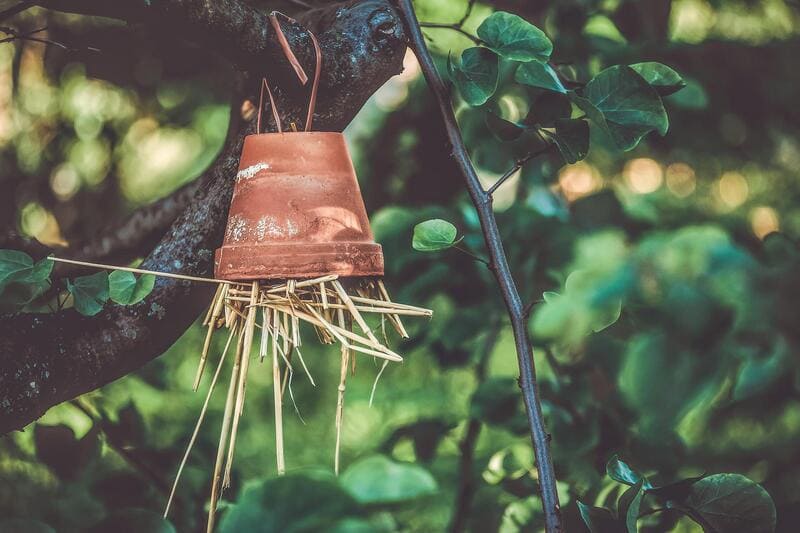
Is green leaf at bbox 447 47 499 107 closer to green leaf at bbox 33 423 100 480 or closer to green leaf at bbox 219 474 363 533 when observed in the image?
green leaf at bbox 219 474 363 533

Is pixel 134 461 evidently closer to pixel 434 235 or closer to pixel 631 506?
pixel 434 235

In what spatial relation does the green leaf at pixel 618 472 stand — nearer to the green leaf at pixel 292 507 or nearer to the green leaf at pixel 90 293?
the green leaf at pixel 292 507

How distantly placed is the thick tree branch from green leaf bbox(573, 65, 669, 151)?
219mm

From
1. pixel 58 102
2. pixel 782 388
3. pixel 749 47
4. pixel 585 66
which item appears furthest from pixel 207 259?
pixel 749 47

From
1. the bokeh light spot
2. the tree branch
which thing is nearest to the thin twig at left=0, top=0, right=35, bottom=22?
the tree branch

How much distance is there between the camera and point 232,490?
1.04 meters

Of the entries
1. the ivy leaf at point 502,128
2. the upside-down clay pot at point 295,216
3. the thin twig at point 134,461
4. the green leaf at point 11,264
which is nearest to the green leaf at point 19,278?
the green leaf at point 11,264

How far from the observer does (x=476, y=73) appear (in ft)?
2.20

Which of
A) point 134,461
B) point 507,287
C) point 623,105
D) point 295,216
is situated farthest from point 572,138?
point 134,461

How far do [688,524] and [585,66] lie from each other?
0.73 metres

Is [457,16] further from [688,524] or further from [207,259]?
[688,524]

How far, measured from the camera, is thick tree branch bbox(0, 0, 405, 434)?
641 millimetres

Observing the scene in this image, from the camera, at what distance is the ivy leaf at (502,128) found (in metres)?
0.72

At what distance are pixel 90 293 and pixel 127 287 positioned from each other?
45mm
